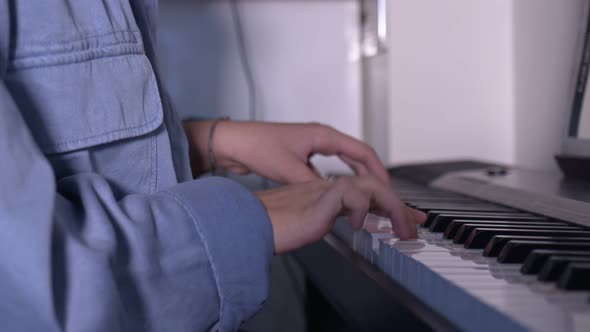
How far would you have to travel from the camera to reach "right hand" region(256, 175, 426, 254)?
604 millimetres

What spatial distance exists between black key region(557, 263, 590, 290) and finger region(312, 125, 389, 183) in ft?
1.54

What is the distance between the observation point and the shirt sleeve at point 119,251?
443mm

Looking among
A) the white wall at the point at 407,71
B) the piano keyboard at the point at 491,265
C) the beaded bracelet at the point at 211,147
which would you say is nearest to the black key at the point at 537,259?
the piano keyboard at the point at 491,265

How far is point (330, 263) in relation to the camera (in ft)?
Answer: 2.81

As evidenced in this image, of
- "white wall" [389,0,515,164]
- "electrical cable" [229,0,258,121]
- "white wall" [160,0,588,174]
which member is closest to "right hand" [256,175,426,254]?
"white wall" [160,0,588,174]

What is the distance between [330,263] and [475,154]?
0.74 m

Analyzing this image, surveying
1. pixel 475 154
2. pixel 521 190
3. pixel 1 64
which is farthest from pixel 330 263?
pixel 475 154

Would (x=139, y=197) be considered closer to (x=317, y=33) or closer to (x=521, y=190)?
(x=521, y=190)

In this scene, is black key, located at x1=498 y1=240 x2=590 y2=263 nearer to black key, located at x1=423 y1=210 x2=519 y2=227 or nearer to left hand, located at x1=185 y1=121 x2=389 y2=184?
black key, located at x1=423 y1=210 x2=519 y2=227

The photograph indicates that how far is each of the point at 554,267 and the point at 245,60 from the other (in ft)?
4.22

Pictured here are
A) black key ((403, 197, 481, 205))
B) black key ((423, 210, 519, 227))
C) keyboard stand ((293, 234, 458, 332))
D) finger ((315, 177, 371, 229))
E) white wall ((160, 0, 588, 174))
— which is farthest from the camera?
white wall ((160, 0, 588, 174))

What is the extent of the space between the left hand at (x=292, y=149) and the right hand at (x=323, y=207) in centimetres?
19

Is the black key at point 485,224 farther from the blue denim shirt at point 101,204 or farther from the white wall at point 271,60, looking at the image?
the white wall at point 271,60

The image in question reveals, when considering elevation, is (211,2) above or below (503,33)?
above
